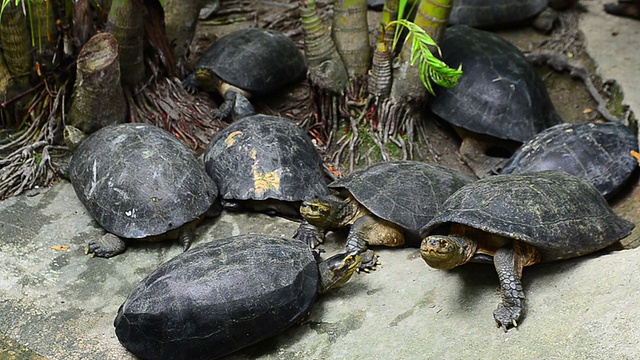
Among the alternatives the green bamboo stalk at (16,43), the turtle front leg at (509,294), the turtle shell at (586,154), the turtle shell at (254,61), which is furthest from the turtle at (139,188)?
the turtle shell at (586,154)

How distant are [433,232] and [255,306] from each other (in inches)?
45.7

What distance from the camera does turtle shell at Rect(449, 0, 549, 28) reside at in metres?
7.22

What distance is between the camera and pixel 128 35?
5.39m

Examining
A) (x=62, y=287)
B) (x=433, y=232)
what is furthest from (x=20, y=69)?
(x=433, y=232)

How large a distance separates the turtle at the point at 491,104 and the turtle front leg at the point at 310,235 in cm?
170

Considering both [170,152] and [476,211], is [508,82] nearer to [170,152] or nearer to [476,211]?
[476,211]

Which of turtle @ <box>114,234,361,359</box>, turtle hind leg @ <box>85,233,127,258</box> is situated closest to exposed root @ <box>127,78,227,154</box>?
turtle hind leg @ <box>85,233,127,258</box>

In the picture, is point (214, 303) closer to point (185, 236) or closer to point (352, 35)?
point (185, 236)

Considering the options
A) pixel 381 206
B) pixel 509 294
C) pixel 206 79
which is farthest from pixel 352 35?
pixel 509 294

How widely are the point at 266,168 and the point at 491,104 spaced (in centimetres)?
215

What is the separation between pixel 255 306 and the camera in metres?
3.62

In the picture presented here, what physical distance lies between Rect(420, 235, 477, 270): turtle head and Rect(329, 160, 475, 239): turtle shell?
609 millimetres

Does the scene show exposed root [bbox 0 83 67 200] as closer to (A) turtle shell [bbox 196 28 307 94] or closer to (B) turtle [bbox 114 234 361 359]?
(A) turtle shell [bbox 196 28 307 94]

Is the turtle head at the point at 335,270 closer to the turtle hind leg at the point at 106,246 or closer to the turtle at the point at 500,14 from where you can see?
the turtle hind leg at the point at 106,246
